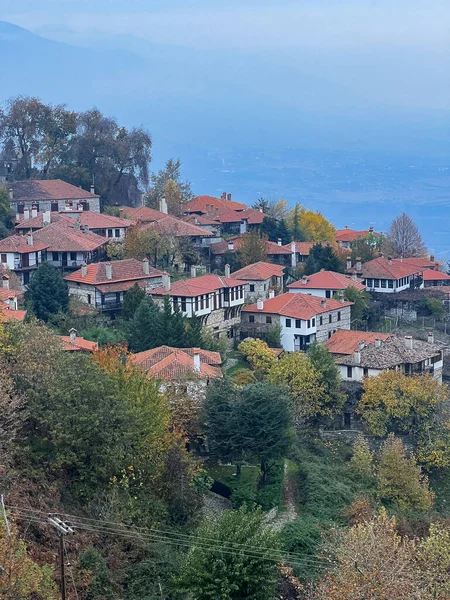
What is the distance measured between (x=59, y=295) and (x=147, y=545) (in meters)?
24.4

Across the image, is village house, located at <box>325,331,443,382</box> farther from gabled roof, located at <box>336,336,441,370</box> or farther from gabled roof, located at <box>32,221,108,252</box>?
gabled roof, located at <box>32,221,108,252</box>

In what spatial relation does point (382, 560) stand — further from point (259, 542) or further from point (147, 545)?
point (147, 545)

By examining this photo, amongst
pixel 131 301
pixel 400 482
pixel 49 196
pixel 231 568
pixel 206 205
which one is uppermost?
pixel 49 196

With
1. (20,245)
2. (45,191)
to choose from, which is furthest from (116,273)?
(45,191)

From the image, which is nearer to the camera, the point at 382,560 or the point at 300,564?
the point at 382,560

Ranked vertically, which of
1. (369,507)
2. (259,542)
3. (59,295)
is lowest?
(369,507)

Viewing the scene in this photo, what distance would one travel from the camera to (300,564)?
2892 cm

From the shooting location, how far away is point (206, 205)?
253ft

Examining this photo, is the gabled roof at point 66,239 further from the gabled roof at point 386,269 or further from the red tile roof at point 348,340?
the gabled roof at point 386,269

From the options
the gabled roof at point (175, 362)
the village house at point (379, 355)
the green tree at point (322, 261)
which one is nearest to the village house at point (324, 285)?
the green tree at point (322, 261)

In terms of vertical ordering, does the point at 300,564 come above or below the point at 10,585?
below

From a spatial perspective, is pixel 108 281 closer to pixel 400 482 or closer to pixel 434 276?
pixel 400 482

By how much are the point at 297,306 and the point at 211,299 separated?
4799mm

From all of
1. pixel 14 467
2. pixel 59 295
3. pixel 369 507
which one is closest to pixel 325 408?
pixel 369 507
